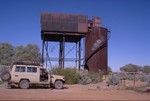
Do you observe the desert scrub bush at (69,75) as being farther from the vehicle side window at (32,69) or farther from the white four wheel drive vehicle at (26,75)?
the vehicle side window at (32,69)

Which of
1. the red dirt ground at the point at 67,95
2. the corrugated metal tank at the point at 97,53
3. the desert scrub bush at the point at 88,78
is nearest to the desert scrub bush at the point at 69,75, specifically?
the desert scrub bush at the point at 88,78

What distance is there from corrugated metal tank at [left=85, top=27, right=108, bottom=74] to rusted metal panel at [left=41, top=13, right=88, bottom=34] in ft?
6.28

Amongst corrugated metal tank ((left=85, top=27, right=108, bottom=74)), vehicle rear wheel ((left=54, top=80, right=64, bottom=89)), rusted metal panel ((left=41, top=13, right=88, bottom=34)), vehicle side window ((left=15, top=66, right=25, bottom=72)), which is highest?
rusted metal panel ((left=41, top=13, right=88, bottom=34))

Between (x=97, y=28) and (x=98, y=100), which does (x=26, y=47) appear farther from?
(x=98, y=100)

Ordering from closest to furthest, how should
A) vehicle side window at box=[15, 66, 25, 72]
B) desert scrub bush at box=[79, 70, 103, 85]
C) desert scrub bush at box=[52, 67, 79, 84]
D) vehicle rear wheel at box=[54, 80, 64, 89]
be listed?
1. vehicle side window at box=[15, 66, 25, 72]
2. vehicle rear wheel at box=[54, 80, 64, 89]
3. desert scrub bush at box=[52, 67, 79, 84]
4. desert scrub bush at box=[79, 70, 103, 85]

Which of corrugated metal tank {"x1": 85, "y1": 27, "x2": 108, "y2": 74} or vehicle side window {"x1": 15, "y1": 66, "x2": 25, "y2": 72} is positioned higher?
corrugated metal tank {"x1": 85, "y1": 27, "x2": 108, "y2": 74}

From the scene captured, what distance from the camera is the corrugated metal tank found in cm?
5025

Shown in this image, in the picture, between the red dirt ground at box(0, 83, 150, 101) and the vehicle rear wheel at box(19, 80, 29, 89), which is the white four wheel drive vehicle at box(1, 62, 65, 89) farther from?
the red dirt ground at box(0, 83, 150, 101)

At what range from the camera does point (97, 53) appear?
166 feet

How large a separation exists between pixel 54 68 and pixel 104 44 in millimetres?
13942

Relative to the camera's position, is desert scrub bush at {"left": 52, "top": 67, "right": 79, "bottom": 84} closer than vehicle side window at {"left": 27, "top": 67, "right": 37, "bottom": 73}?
No

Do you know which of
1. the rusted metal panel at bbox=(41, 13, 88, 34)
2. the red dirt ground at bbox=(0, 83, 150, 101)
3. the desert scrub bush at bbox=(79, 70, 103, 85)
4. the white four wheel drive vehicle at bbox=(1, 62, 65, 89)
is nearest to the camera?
the red dirt ground at bbox=(0, 83, 150, 101)

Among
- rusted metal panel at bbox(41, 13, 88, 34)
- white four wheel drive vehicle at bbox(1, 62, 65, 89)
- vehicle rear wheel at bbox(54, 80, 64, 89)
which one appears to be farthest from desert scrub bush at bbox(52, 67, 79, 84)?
rusted metal panel at bbox(41, 13, 88, 34)

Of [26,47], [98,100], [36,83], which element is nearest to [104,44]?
[36,83]
